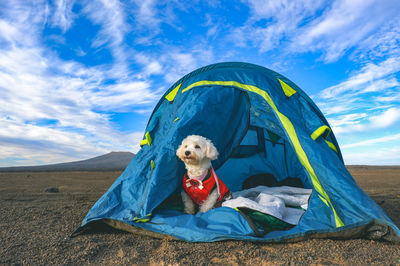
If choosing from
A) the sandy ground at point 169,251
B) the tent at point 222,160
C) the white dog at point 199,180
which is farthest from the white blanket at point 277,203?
the sandy ground at point 169,251

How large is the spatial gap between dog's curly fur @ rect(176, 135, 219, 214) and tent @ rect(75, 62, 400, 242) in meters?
0.14

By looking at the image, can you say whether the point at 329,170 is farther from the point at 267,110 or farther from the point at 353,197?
the point at 267,110

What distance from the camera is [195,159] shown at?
3.26 metres

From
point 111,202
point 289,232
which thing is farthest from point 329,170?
point 111,202

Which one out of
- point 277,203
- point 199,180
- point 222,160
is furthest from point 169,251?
point 222,160

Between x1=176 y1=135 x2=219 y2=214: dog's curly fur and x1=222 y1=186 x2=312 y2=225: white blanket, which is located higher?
x1=176 y1=135 x2=219 y2=214: dog's curly fur

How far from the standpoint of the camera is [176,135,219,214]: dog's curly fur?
3246mm

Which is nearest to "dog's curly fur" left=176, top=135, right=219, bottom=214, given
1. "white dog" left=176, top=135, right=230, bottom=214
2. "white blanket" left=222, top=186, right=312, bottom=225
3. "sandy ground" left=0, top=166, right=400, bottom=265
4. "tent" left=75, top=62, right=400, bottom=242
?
"white dog" left=176, top=135, right=230, bottom=214

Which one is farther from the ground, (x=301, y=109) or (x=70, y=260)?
(x=301, y=109)

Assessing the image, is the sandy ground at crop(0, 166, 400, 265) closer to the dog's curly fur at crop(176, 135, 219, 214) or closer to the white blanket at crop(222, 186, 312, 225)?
the white blanket at crop(222, 186, 312, 225)

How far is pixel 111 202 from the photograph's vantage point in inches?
123

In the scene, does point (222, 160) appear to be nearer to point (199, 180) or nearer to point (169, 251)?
point (199, 180)

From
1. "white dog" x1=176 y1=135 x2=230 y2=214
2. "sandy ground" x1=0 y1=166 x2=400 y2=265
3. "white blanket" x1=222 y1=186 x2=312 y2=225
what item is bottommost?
"sandy ground" x1=0 y1=166 x2=400 y2=265

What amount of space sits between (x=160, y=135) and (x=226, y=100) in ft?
4.01
